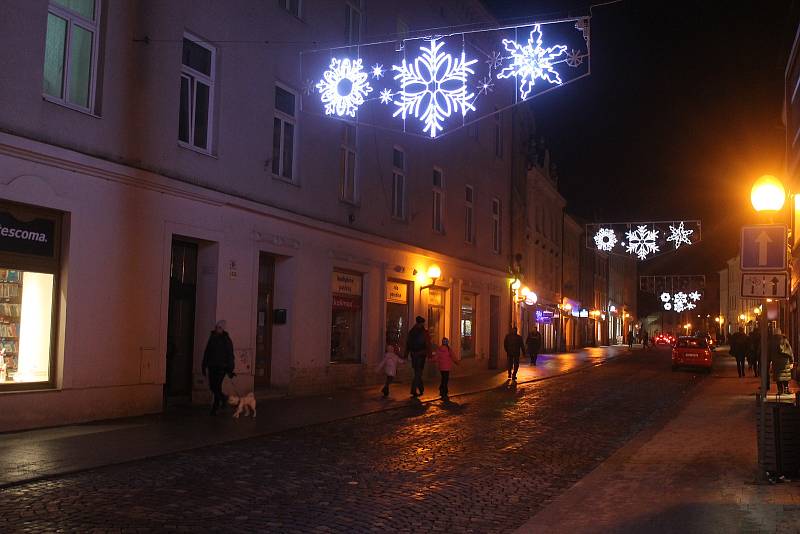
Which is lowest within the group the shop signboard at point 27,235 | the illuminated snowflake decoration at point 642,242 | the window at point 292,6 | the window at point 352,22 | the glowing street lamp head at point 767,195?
the shop signboard at point 27,235

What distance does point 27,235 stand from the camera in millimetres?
12438

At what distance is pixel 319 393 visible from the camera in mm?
19656

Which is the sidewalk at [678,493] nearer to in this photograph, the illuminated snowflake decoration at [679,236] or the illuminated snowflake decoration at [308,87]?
the illuminated snowflake decoration at [308,87]

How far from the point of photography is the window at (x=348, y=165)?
21.3 m

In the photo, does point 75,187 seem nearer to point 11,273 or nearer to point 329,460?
point 11,273

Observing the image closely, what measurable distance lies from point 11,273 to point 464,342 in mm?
19432

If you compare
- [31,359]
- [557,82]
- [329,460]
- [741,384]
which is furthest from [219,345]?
[741,384]

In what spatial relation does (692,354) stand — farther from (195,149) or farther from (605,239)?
(195,149)

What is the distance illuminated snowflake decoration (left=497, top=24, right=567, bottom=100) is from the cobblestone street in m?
6.11

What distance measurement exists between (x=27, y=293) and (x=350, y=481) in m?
6.39

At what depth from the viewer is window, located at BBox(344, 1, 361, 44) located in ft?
70.1

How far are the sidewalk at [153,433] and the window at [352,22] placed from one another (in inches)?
360

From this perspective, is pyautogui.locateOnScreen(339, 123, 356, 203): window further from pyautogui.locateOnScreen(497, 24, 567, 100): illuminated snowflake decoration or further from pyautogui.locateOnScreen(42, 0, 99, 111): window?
pyautogui.locateOnScreen(42, 0, 99, 111): window

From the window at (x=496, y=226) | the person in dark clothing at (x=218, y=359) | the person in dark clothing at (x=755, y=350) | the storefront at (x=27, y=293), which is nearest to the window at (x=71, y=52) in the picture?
the storefront at (x=27, y=293)
